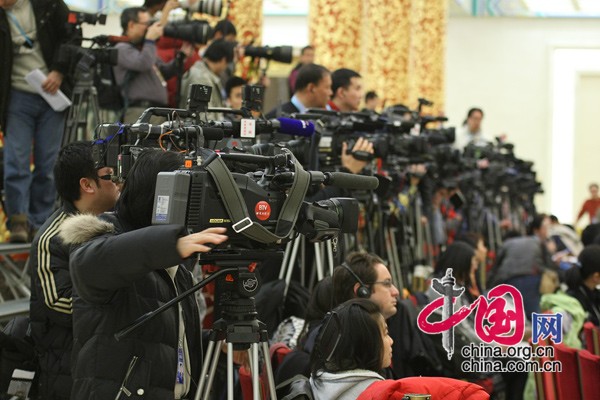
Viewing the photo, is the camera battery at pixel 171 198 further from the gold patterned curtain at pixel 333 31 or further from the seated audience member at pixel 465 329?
the gold patterned curtain at pixel 333 31

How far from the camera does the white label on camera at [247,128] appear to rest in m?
4.25

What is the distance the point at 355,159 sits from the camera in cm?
557

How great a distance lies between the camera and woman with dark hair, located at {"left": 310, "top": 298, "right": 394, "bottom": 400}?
349 centimetres

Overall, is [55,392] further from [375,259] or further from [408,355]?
[408,355]

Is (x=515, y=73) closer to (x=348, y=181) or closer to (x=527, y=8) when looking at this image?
(x=527, y=8)

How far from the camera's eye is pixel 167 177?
9.62 feet

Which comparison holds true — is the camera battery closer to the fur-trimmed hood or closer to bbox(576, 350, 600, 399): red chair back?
the fur-trimmed hood

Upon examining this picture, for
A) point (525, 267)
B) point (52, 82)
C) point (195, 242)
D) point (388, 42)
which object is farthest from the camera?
point (388, 42)

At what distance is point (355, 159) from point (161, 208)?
8.97 feet

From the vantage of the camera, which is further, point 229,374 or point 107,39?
point 107,39

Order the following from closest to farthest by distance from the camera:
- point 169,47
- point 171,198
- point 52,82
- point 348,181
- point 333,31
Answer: point 171,198 < point 348,181 < point 52,82 < point 169,47 < point 333,31

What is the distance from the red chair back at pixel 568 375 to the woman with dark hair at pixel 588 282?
1774 mm

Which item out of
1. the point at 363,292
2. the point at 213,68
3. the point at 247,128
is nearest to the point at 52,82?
the point at 213,68

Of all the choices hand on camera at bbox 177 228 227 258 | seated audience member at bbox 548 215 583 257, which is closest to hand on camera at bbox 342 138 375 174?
hand on camera at bbox 177 228 227 258
